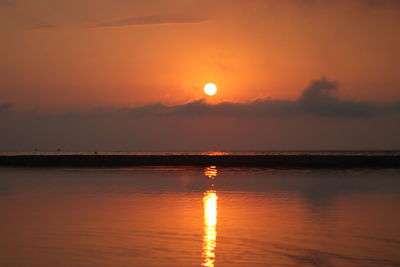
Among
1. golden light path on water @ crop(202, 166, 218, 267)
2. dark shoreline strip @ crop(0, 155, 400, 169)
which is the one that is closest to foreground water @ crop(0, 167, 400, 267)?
golden light path on water @ crop(202, 166, 218, 267)

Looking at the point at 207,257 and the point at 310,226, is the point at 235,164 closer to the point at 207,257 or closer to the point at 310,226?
the point at 310,226

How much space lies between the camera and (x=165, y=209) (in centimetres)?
2630

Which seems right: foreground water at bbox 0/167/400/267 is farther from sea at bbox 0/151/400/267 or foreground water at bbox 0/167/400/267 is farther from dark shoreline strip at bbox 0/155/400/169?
dark shoreline strip at bbox 0/155/400/169

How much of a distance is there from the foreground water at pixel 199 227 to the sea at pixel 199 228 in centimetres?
3

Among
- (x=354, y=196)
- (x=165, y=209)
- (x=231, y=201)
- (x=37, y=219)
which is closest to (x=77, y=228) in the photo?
(x=37, y=219)

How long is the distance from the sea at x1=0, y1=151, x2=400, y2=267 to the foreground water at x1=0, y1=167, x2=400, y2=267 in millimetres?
30

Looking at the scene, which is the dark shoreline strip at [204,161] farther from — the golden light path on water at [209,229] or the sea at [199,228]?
the golden light path on water at [209,229]

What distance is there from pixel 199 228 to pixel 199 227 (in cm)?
20

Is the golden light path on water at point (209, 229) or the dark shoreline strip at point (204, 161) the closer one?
the golden light path on water at point (209, 229)

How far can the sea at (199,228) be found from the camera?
15938 mm

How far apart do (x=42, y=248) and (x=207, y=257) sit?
4994mm

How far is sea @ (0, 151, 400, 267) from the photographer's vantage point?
15.9 m

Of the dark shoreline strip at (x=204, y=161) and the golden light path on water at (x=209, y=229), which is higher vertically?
the dark shoreline strip at (x=204, y=161)

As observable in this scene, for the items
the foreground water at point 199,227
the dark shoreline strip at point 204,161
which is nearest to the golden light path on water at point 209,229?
the foreground water at point 199,227
